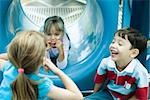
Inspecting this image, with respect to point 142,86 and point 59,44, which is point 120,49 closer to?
point 142,86

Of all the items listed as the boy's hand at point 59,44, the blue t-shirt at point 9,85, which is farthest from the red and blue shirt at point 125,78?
the blue t-shirt at point 9,85

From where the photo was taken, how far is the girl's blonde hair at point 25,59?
4.45ft

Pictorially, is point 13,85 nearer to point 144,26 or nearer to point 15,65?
point 15,65

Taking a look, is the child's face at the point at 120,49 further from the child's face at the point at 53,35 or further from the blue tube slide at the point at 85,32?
the child's face at the point at 53,35

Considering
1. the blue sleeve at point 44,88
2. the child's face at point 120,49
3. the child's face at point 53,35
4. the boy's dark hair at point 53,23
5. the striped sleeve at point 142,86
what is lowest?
the striped sleeve at point 142,86

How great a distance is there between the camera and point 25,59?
1358 millimetres

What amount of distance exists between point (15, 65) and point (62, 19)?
Answer: 64 centimetres

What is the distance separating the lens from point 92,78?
2.08 m

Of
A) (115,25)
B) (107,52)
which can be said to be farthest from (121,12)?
(107,52)

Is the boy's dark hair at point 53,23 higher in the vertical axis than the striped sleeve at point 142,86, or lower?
higher

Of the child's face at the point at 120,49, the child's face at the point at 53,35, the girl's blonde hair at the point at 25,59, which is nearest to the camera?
the girl's blonde hair at the point at 25,59

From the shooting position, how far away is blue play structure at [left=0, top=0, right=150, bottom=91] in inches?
76.1

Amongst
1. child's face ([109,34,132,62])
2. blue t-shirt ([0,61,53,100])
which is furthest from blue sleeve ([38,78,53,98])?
child's face ([109,34,132,62])

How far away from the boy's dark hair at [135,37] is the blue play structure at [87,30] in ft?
0.35
